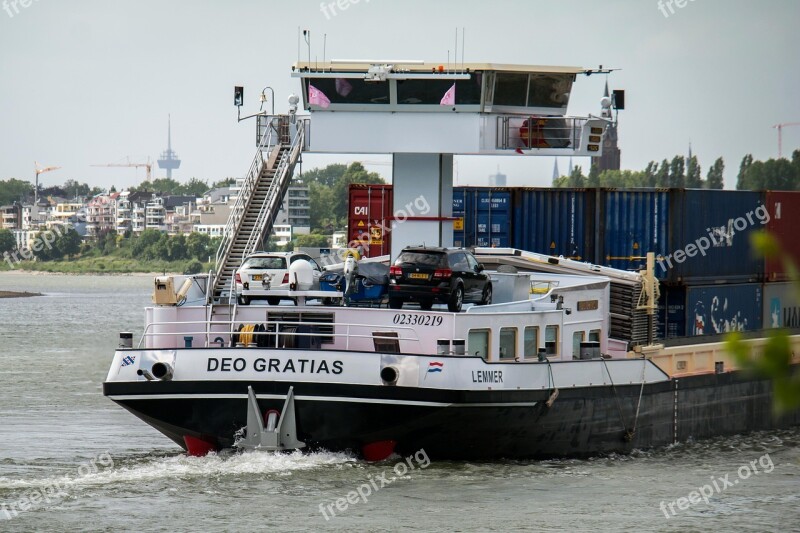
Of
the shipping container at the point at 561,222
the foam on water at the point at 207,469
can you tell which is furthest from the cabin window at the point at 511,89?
the foam on water at the point at 207,469

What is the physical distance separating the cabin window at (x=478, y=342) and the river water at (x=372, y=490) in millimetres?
1911

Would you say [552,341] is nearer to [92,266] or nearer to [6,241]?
[92,266]

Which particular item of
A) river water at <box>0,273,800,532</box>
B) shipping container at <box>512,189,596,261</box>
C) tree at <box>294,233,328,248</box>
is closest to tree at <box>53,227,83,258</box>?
tree at <box>294,233,328,248</box>

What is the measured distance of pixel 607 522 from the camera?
1653 centimetres

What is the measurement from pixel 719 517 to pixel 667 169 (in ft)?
462

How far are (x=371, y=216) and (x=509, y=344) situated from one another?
1330 cm

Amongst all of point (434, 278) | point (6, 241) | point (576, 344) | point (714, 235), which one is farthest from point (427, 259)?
point (6, 241)

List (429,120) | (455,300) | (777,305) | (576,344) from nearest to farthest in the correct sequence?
(455,300)
(576,344)
(429,120)
(777,305)

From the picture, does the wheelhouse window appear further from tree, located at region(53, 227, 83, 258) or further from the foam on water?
tree, located at region(53, 227, 83, 258)

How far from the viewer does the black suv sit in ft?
67.1

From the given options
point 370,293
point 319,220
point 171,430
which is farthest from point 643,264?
point 319,220

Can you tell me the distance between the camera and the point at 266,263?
20.9 metres

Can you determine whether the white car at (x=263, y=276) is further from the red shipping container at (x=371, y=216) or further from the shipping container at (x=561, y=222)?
the red shipping container at (x=371, y=216)

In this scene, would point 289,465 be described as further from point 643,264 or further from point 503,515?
point 643,264
